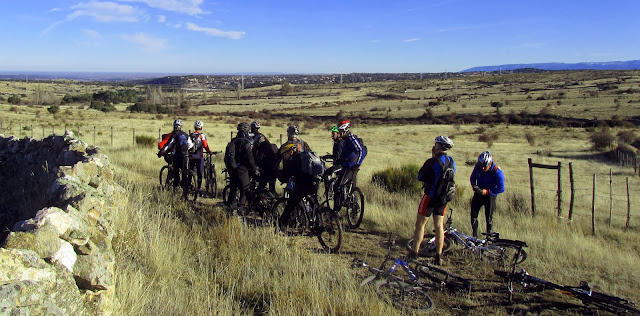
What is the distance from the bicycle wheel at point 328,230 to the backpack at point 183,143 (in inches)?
158

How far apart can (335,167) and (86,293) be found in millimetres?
4758

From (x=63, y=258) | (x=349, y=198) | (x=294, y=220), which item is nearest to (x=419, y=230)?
(x=294, y=220)

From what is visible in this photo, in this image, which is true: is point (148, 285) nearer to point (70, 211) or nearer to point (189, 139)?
point (70, 211)

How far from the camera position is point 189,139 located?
9.45 m

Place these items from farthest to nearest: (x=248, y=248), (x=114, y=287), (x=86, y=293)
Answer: (x=248, y=248), (x=114, y=287), (x=86, y=293)

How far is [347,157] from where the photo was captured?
25.7ft

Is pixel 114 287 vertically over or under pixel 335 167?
under

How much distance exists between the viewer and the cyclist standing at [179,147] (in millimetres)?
9312

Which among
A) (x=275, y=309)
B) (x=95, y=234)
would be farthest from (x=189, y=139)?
(x=275, y=309)

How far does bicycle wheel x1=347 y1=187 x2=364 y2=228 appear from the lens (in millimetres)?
7901

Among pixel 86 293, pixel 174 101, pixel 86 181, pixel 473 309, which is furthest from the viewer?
pixel 174 101

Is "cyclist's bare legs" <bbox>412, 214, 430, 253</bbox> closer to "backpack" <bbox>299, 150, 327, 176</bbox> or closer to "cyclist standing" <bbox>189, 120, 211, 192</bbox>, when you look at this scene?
"backpack" <bbox>299, 150, 327, 176</bbox>

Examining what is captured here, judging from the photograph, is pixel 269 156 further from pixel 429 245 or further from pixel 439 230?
pixel 439 230

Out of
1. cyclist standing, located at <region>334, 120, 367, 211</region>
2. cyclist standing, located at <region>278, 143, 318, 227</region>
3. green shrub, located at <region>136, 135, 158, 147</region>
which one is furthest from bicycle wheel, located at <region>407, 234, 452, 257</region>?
green shrub, located at <region>136, 135, 158, 147</region>
